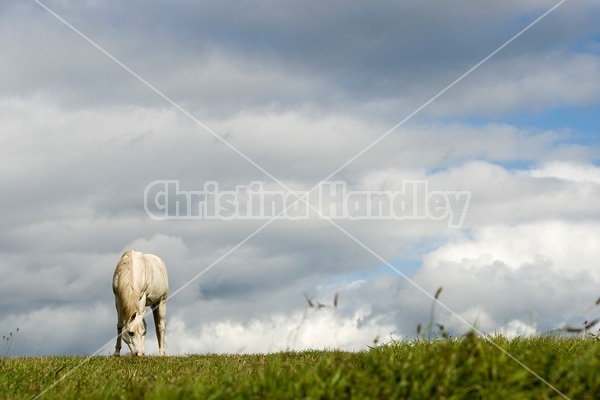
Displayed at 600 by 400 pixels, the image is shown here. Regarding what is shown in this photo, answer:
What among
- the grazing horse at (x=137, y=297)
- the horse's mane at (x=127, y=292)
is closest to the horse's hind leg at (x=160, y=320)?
the grazing horse at (x=137, y=297)

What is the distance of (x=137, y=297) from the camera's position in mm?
17625

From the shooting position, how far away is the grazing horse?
16.4 m

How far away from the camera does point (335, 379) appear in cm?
603

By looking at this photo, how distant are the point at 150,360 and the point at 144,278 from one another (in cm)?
445

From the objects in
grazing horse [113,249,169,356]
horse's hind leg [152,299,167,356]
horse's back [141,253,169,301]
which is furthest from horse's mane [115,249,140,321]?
horse's hind leg [152,299,167,356]

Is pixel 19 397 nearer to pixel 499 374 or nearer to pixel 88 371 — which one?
pixel 88 371

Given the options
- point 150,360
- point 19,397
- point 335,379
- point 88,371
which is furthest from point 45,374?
point 335,379

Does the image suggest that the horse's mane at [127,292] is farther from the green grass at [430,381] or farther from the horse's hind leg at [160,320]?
the green grass at [430,381]

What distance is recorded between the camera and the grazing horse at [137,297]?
1643cm

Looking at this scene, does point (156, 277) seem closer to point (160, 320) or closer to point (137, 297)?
point (160, 320)

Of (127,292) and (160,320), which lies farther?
(160,320)

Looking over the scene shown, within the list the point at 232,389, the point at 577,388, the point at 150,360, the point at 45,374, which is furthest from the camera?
the point at 150,360

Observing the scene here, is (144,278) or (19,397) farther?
(144,278)

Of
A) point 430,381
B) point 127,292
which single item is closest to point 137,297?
point 127,292
